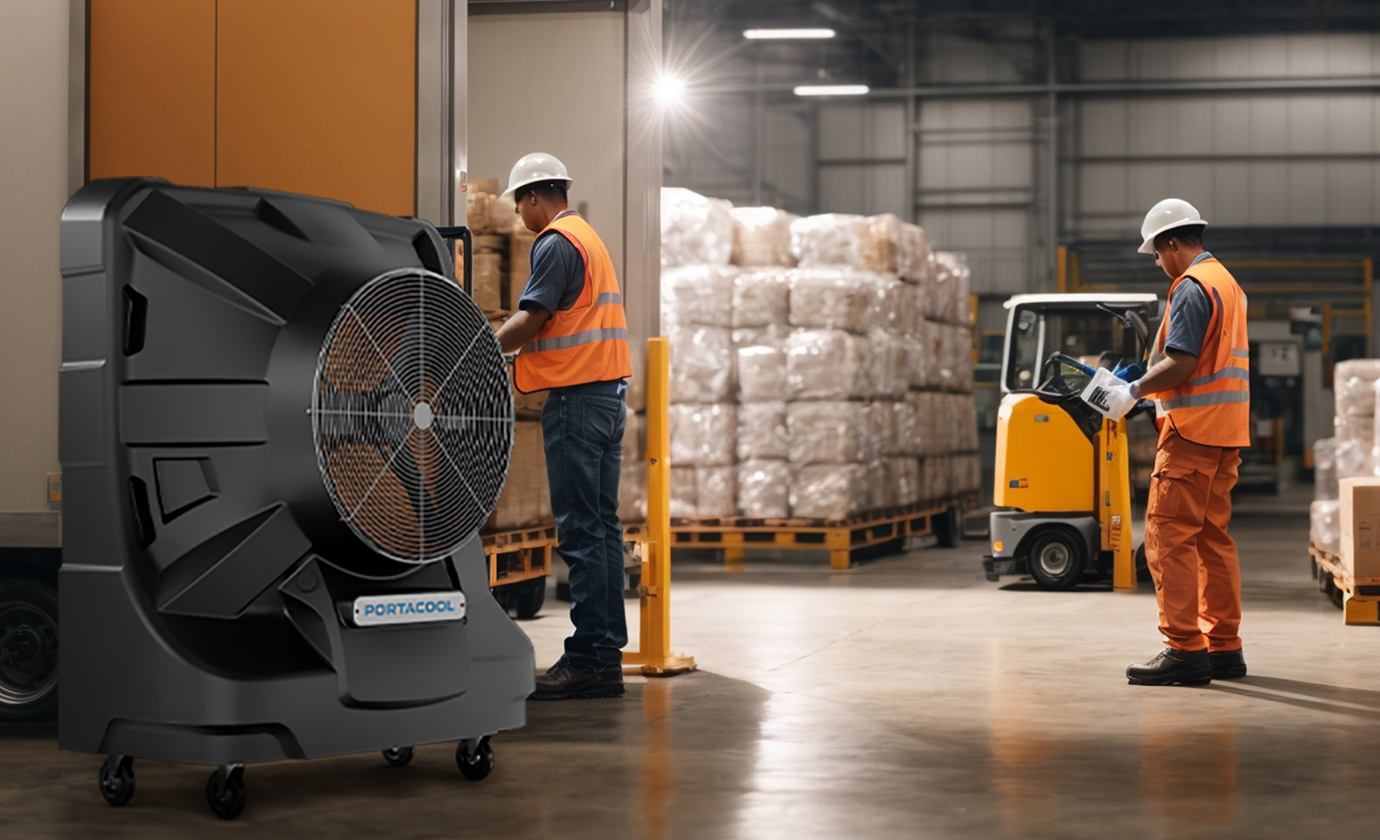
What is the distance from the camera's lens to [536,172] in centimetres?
523

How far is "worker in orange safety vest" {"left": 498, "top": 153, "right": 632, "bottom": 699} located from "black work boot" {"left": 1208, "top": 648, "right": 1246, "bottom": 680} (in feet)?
Result: 7.29

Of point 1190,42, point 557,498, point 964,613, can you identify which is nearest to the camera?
point 557,498

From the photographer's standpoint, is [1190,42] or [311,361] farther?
[1190,42]

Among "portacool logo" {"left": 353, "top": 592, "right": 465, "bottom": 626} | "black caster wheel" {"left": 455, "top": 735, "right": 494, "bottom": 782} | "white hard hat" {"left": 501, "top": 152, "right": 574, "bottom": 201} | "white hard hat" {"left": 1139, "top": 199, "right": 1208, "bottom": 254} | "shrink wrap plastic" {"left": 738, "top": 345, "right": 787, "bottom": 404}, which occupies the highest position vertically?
"white hard hat" {"left": 501, "top": 152, "right": 574, "bottom": 201}

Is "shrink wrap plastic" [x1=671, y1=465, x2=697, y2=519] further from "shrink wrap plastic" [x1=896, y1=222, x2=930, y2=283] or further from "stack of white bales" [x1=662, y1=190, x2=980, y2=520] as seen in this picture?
"shrink wrap plastic" [x1=896, y1=222, x2=930, y2=283]

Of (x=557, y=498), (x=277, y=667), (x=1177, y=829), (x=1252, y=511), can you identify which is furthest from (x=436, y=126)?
(x=1252, y=511)

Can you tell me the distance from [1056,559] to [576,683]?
5031 mm

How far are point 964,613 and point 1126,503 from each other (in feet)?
5.94

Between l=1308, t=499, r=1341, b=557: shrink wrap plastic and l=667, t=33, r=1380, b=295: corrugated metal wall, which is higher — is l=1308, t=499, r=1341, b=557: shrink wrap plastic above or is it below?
below

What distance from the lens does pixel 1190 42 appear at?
23.0 m

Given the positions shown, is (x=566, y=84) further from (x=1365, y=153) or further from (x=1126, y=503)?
(x=1365, y=153)

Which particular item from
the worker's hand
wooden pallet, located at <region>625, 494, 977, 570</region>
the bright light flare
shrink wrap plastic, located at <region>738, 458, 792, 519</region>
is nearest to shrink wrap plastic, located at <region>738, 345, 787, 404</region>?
shrink wrap plastic, located at <region>738, 458, 792, 519</region>

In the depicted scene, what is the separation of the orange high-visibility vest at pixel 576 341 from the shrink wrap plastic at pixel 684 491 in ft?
17.7

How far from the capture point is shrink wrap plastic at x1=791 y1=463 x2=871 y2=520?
34.3 feet
